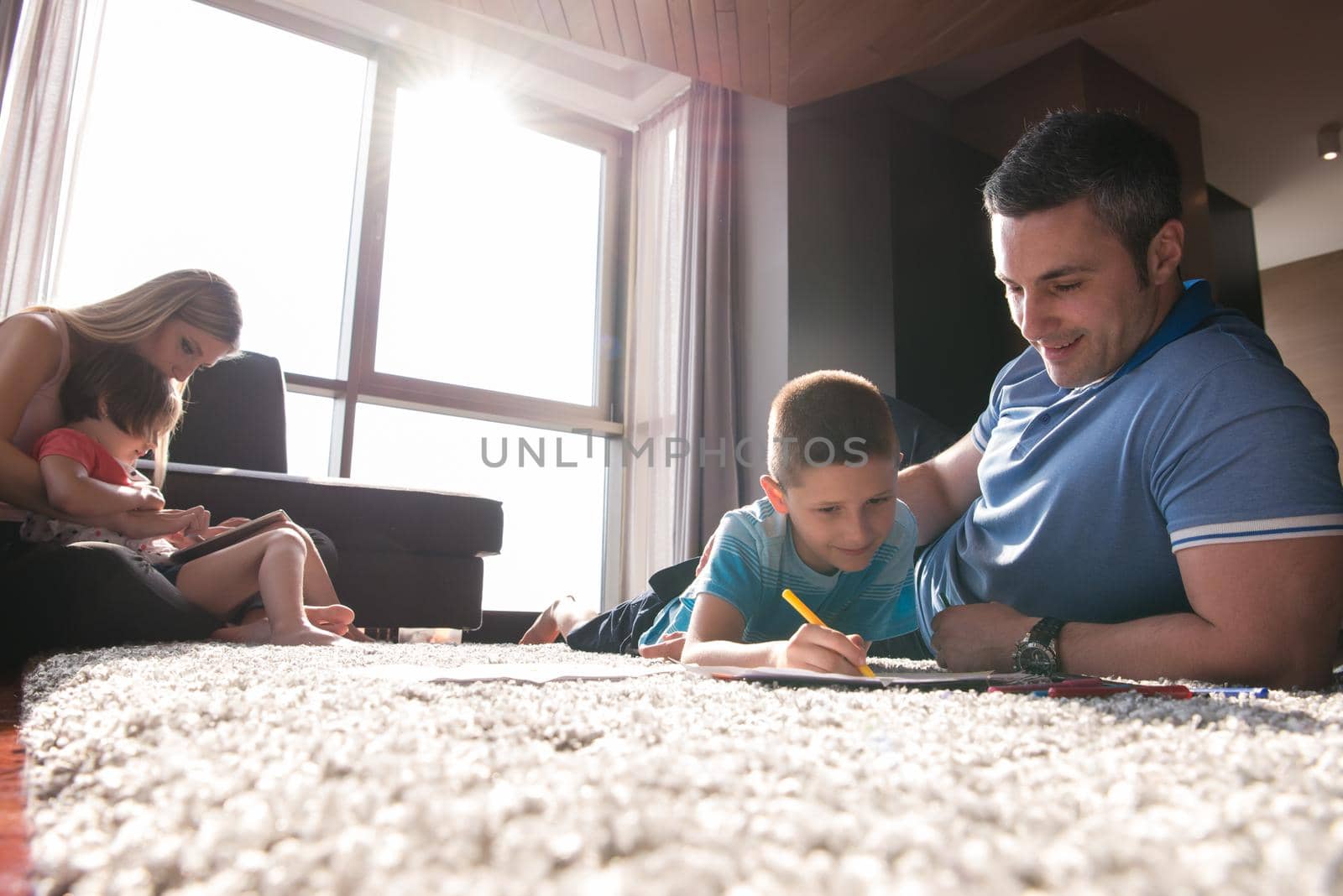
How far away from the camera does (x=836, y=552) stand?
116cm

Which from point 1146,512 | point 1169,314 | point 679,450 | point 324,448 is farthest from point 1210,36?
point 324,448

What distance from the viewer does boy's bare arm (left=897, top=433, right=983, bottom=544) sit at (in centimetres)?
135

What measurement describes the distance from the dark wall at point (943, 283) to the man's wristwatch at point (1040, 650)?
2191 mm

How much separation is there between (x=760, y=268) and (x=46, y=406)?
2796 mm

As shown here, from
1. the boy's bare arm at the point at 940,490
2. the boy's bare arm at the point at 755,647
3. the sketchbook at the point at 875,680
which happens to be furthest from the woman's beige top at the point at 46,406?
the boy's bare arm at the point at 940,490

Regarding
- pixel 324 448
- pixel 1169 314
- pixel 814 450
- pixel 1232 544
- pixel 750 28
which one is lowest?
pixel 1232 544

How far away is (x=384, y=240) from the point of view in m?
3.66

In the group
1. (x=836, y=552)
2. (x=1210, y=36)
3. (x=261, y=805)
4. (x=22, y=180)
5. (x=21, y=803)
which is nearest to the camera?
(x=261, y=805)

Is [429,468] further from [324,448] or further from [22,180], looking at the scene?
[22,180]

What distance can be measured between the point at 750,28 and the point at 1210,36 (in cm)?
189

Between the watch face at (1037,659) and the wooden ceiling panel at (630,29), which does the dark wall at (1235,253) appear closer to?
the wooden ceiling panel at (630,29)

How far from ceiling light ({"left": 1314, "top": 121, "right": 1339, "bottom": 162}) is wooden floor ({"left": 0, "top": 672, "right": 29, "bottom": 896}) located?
497 cm

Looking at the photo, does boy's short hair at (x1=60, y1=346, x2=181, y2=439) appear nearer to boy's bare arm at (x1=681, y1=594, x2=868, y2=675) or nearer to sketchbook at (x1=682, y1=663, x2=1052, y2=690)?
boy's bare arm at (x1=681, y1=594, x2=868, y2=675)

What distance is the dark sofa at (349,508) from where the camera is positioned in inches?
81.4
